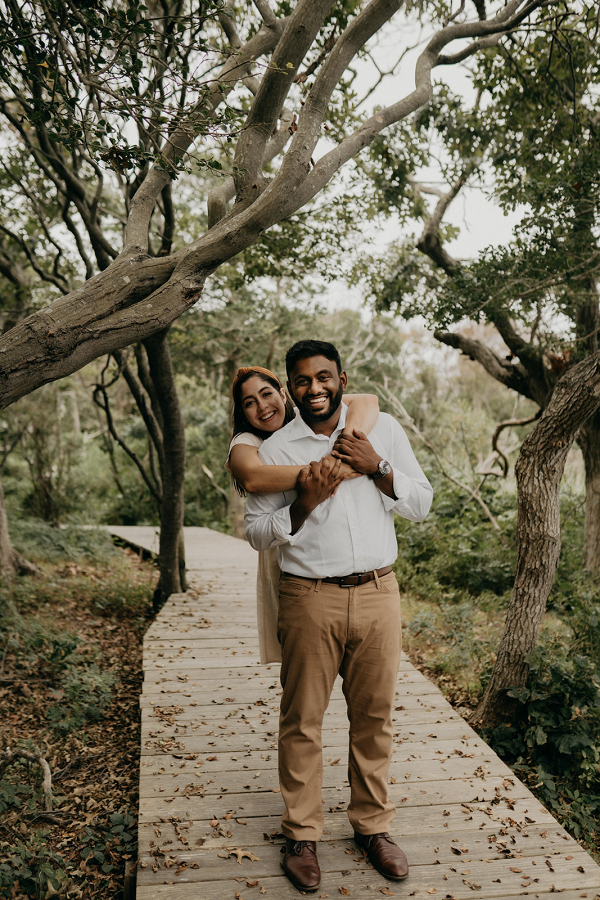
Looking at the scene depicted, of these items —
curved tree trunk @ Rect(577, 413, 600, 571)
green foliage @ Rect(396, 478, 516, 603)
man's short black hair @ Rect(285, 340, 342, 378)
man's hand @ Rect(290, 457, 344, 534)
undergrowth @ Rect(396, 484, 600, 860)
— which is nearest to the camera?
man's hand @ Rect(290, 457, 344, 534)

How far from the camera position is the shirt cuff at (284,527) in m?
2.43

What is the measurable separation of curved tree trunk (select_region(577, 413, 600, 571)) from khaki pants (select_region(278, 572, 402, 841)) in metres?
5.07

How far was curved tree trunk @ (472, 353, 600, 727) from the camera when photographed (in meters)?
3.94

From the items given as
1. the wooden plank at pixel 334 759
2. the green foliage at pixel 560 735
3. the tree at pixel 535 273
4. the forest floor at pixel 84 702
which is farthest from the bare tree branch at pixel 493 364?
the wooden plank at pixel 334 759

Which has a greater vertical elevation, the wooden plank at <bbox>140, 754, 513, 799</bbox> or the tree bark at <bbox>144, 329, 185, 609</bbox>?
the tree bark at <bbox>144, 329, 185, 609</bbox>

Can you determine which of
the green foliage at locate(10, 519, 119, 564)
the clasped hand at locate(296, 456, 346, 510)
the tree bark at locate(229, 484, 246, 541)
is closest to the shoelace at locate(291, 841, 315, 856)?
the clasped hand at locate(296, 456, 346, 510)

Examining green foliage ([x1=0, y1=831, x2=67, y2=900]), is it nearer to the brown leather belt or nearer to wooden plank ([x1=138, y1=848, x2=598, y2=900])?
wooden plank ([x1=138, y1=848, x2=598, y2=900])

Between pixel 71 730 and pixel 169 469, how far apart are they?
264 cm

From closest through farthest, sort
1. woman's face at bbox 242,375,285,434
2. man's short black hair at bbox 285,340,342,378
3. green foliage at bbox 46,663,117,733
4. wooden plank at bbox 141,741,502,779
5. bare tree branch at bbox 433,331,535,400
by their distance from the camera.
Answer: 1. man's short black hair at bbox 285,340,342,378
2. woman's face at bbox 242,375,285,434
3. wooden plank at bbox 141,741,502,779
4. green foliage at bbox 46,663,117,733
5. bare tree branch at bbox 433,331,535,400

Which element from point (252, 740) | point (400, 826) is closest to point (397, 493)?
point (400, 826)

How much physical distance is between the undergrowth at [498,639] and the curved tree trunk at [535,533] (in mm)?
126

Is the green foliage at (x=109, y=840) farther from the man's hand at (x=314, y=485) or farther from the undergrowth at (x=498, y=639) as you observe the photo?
the undergrowth at (x=498, y=639)

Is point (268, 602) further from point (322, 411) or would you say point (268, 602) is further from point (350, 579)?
point (322, 411)

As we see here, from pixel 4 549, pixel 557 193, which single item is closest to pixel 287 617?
pixel 557 193
